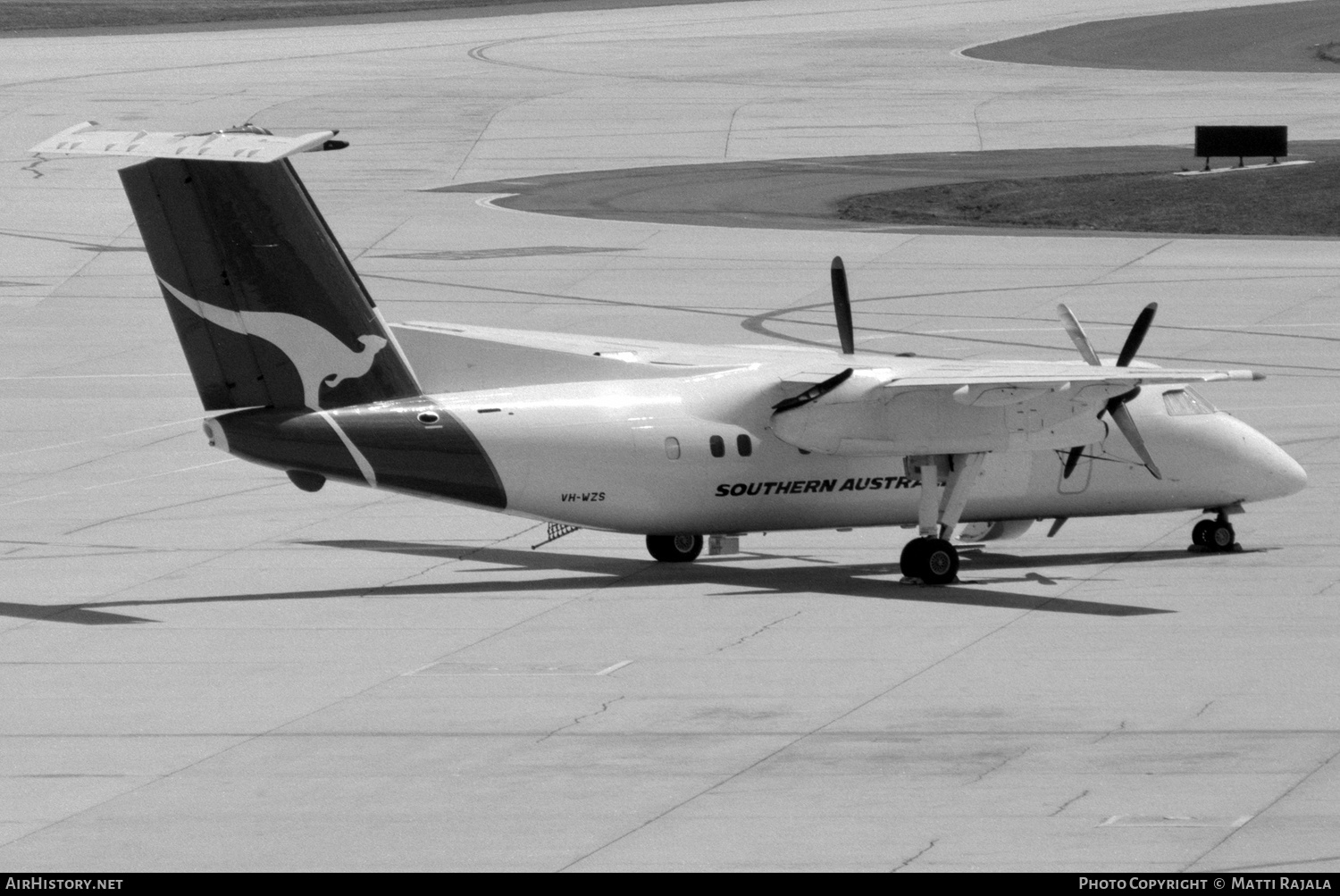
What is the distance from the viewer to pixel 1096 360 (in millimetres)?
29219

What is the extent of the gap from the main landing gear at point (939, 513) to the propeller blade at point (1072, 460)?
4.00ft

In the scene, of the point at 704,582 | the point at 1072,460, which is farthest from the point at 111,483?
the point at 1072,460

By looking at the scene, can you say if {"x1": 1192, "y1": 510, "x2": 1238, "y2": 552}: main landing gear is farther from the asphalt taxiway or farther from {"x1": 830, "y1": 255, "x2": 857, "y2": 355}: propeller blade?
{"x1": 830, "y1": 255, "x2": 857, "y2": 355}: propeller blade

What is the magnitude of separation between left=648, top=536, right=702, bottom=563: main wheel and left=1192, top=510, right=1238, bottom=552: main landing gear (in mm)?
6990

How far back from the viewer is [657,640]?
25125 millimetres

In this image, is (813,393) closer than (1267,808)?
No

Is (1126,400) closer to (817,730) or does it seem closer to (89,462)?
(817,730)

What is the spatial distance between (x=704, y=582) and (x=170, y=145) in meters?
8.91

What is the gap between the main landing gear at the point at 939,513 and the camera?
28.0 metres

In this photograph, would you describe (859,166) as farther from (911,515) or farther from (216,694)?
(216,694)

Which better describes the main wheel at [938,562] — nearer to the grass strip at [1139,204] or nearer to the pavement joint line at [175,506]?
the pavement joint line at [175,506]

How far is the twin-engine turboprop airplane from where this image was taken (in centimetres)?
2736

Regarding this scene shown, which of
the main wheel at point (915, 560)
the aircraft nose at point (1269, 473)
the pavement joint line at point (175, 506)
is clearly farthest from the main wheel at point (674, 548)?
the pavement joint line at point (175, 506)
